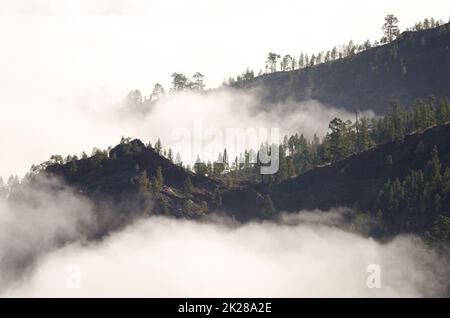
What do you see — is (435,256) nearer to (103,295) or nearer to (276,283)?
(276,283)

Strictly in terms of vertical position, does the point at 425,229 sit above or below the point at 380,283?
above

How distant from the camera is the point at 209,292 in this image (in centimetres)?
19188
